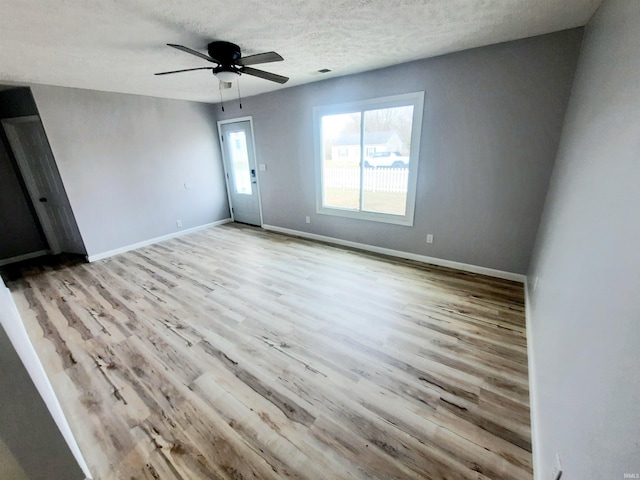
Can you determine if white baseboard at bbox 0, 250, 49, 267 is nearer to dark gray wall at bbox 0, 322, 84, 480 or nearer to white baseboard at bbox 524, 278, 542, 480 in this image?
dark gray wall at bbox 0, 322, 84, 480

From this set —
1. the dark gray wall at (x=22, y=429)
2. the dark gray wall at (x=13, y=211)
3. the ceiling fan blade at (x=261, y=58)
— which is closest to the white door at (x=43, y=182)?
the dark gray wall at (x=13, y=211)

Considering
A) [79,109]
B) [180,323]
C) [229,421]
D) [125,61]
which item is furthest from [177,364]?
[79,109]

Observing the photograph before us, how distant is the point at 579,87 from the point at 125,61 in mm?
4222

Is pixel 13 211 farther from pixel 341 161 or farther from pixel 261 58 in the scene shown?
pixel 341 161

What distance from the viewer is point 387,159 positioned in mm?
3662

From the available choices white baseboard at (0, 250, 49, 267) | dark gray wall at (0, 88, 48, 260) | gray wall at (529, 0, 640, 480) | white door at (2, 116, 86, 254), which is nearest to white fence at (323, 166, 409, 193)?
gray wall at (529, 0, 640, 480)

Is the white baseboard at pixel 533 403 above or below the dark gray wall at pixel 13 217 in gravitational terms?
below

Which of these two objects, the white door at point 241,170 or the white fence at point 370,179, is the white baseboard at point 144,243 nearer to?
the white door at point 241,170

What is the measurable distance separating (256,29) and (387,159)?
225 cm

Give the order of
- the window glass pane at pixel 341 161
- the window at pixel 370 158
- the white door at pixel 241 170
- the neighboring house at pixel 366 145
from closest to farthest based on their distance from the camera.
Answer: the window at pixel 370 158 → the neighboring house at pixel 366 145 → the window glass pane at pixel 341 161 → the white door at pixel 241 170

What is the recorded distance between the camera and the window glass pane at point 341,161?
12.7 feet

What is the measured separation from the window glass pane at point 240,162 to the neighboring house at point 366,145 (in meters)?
2.13

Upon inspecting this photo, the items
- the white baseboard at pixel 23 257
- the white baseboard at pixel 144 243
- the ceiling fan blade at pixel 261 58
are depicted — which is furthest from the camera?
the white baseboard at pixel 144 243

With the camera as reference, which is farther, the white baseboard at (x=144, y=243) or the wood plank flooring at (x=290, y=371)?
the white baseboard at (x=144, y=243)
